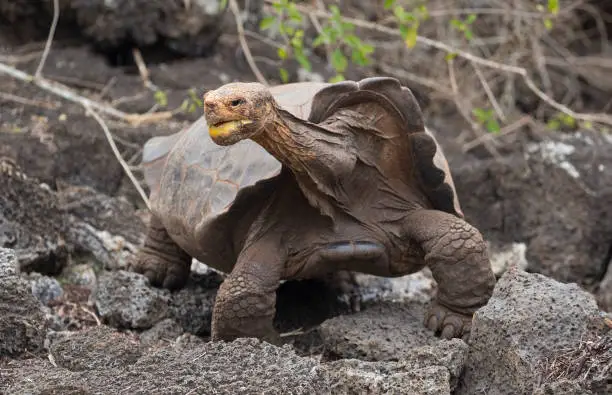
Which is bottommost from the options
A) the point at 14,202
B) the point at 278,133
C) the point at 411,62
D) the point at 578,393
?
the point at 411,62

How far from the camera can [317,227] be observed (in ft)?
11.5

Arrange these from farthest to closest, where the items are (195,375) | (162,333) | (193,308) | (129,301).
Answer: (193,308), (129,301), (162,333), (195,375)

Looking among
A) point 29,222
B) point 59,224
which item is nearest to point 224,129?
point 29,222

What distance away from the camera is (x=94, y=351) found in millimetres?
2943

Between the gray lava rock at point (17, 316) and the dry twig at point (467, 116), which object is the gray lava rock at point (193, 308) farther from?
the dry twig at point (467, 116)

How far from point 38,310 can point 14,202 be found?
1133 millimetres

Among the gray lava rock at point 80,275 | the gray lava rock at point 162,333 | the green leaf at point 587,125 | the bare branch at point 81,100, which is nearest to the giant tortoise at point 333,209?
the gray lava rock at point 162,333

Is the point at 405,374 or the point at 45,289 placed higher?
the point at 405,374

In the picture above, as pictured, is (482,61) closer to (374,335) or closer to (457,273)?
(457,273)

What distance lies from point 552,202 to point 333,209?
2.21m

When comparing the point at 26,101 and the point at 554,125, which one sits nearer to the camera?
the point at 26,101

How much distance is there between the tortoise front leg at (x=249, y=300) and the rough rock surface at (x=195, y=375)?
642mm

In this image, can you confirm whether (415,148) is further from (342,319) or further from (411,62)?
(411,62)

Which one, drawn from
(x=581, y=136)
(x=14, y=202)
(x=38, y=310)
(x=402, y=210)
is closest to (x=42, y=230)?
(x=14, y=202)
